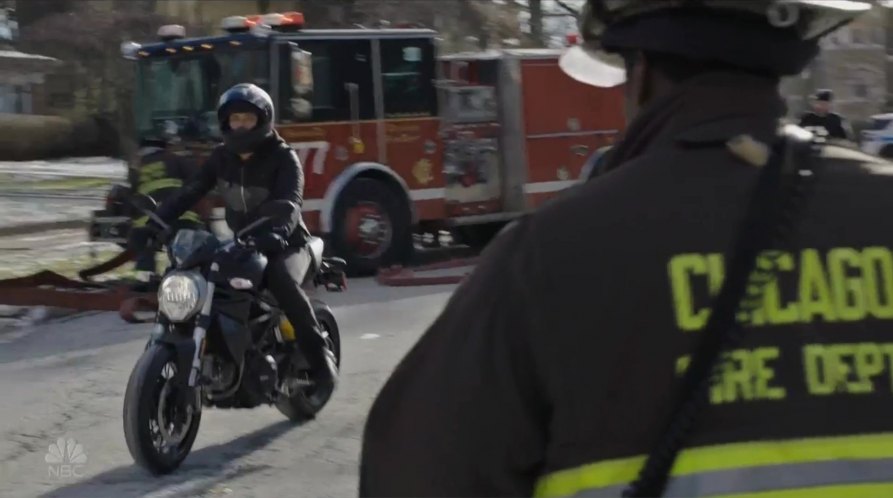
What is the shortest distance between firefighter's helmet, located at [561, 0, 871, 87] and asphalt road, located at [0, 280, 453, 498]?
15.5 ft

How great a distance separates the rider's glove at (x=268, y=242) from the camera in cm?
671

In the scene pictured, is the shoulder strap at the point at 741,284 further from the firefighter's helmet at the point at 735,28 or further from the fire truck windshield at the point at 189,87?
the fire truck windshield at the point at 189,87

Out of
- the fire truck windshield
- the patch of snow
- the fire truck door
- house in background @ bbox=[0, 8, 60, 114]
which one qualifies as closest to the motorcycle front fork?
the fire truck windshield

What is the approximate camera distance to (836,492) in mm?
1730

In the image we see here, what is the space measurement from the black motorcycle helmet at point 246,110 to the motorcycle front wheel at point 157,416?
47.4 inches

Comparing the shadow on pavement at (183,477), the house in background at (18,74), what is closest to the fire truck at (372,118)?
the shadow on pavement at (183,477)

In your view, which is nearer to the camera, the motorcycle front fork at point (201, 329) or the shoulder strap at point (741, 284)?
the shoulder strap at point (741, 284)

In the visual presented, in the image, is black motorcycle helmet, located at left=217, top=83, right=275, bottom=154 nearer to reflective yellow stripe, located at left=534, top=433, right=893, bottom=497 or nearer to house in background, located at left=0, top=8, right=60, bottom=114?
reflective yellow stripe, located at left=534, top=433, right=893, bottom=497

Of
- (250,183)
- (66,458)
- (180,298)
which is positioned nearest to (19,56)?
(250,183)

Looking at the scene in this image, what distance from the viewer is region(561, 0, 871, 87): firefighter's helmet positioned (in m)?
1.79

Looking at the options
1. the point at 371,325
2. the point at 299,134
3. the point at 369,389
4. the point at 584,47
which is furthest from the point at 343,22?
the point at 584,47

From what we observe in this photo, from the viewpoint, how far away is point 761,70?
1845 millimetres

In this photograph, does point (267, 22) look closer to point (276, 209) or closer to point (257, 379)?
point (276, 209)

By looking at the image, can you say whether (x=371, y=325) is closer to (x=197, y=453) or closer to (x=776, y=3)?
(x=197, y=453)
